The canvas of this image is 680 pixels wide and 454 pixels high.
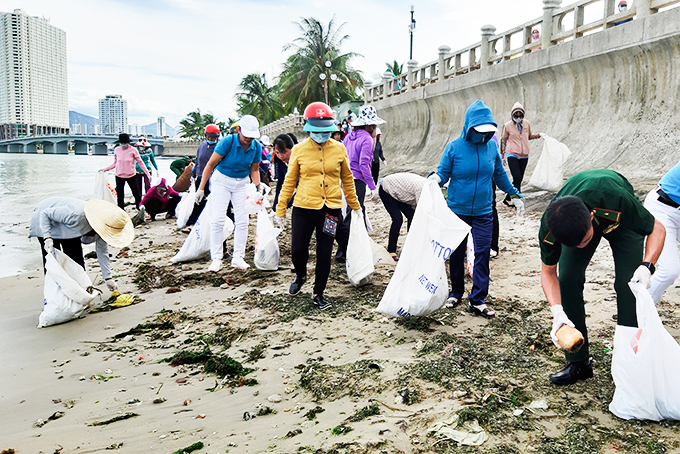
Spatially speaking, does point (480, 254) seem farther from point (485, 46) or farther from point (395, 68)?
point (395, 68)

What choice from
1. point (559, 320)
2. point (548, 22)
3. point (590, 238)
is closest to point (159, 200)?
point (548, 22)

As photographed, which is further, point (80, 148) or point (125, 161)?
point (80, 148)

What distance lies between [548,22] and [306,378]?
993 cm

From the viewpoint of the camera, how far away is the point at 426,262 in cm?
369

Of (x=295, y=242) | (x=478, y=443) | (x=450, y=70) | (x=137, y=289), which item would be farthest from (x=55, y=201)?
(x=450, y=70)

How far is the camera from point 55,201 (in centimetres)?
453

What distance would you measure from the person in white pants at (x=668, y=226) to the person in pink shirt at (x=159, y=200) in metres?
8.67

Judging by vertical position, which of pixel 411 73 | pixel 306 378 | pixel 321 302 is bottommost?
pixel 306 378

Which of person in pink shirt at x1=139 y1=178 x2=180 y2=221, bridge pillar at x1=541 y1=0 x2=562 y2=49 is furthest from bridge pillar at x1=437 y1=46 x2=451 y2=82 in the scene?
person in pink shirt at x1=139 y1=178 x2=180 y2=221

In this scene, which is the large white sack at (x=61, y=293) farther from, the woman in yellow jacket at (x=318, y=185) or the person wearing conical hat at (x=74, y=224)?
the woman in yellow jacket at (x=318, y=185)

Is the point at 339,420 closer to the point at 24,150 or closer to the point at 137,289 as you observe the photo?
the point at 137,289

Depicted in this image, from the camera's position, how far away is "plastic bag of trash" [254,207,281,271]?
18.4 feet

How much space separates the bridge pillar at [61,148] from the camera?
10428 centimetres

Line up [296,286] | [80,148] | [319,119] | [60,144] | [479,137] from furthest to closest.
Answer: [80,148] → [60,144] → [296,286] → [319,119] → [479,137]
